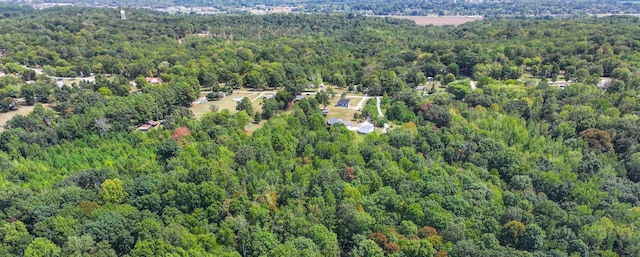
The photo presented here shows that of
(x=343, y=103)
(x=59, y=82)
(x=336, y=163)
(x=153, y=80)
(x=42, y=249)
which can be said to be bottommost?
(x=42, y=249)

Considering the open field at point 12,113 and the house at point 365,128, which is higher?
the open field at point 12,113

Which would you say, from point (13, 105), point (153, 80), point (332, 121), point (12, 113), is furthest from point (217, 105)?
point (13, 105)

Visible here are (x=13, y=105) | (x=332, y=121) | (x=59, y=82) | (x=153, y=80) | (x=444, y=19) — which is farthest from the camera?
(x=444, y=19)

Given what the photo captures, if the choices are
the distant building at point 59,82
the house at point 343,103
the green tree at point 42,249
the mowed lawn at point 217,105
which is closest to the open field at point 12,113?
the distant building at point 59,82

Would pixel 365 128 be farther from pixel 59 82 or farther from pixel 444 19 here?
pixel 444 19

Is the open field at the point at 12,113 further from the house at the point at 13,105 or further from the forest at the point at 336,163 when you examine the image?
the forest at the point at 336,163

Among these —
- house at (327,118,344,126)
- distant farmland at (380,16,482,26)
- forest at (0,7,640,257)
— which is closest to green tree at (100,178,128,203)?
forest at (0,7,640,257)

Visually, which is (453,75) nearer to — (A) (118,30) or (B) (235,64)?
(B) (235,64)

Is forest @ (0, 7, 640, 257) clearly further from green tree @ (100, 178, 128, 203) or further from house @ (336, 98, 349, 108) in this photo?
house @ (336, 98, 349, 108)
